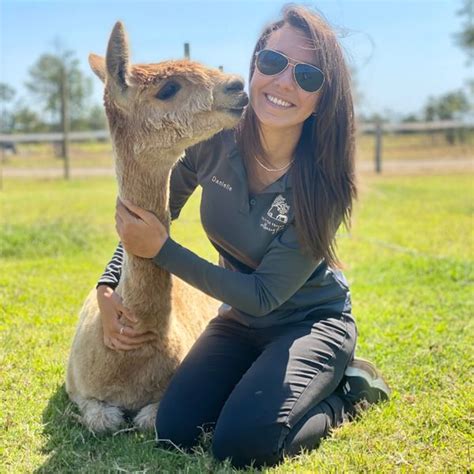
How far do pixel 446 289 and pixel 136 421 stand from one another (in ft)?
11.7

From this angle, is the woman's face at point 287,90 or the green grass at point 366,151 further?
the green grass at point 366,151

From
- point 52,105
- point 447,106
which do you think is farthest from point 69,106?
point 447,106

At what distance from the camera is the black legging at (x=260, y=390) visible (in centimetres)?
280

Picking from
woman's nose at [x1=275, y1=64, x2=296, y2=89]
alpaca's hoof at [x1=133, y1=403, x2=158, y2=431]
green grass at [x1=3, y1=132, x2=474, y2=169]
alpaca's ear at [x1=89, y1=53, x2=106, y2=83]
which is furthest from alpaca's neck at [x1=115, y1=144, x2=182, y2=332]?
green grass at [x1=3, y1=132, x2=474, y2=169]

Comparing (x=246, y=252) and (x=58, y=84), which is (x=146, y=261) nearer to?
(x=246, y=252)

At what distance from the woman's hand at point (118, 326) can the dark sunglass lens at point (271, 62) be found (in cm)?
125

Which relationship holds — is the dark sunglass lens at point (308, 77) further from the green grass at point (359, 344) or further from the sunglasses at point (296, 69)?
the green grass at point (359, 344)

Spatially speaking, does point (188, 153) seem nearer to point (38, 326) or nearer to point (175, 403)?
point (175, 403)

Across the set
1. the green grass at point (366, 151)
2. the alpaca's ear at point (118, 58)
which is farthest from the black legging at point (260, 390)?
the green grass at point (366, 151)

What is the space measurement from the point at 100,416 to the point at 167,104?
1.42 m

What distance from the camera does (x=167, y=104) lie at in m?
2.80

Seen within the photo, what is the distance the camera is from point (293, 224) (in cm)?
307

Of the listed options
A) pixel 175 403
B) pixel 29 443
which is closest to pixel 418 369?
pixel 175 403

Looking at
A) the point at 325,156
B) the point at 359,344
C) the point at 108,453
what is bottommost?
the point at 359,344
